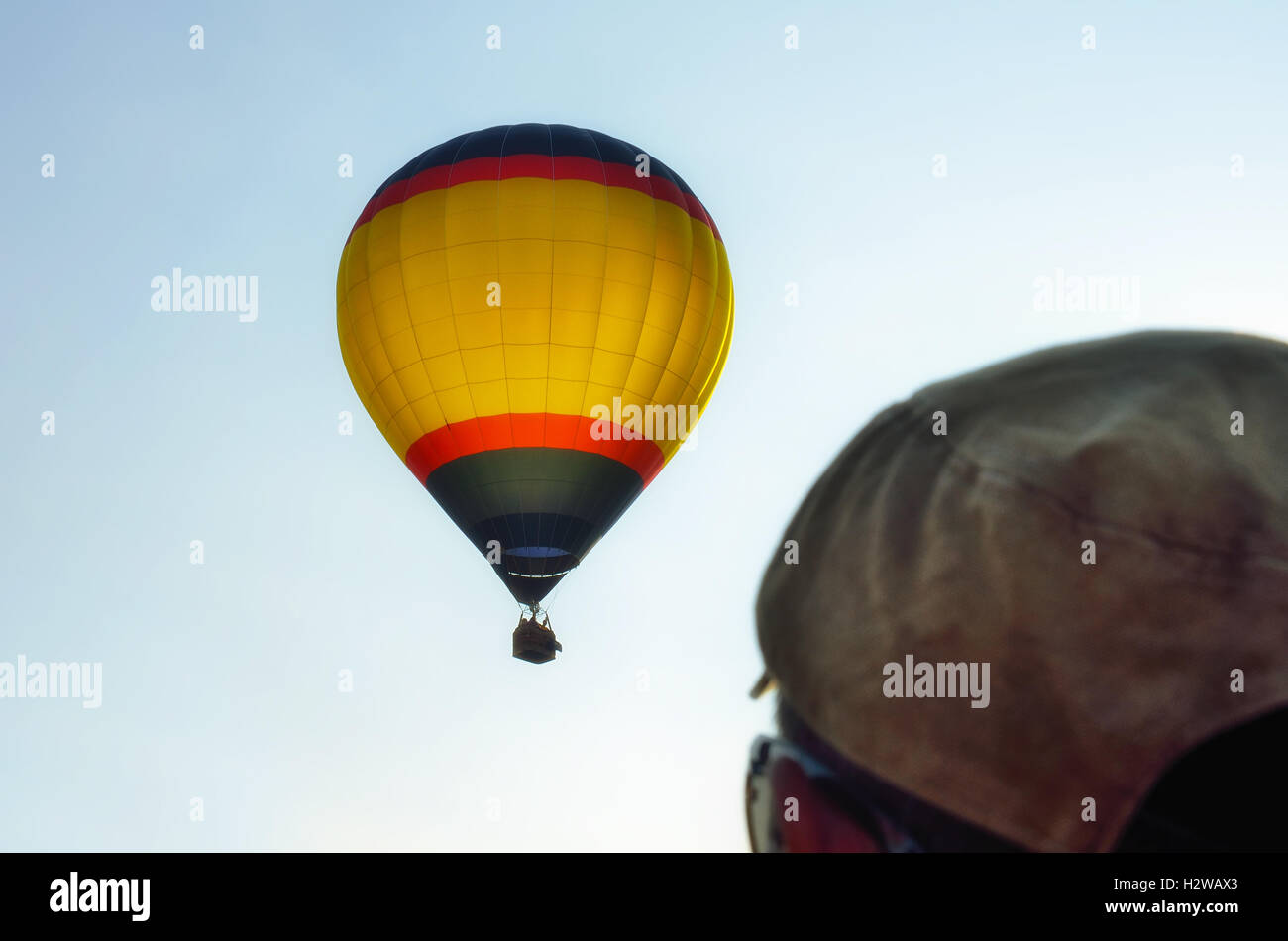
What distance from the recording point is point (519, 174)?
1684 cm

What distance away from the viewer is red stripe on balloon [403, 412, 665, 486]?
54.1 feet

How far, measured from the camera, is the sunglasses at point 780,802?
3.52 ft

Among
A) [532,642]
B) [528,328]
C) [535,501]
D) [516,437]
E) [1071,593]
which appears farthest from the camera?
[532,642]

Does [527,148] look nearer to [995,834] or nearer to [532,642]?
[532,642]

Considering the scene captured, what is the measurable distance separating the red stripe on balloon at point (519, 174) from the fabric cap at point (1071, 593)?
1618cm

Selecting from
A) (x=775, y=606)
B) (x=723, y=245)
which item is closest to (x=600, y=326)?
(x=723, y=245)

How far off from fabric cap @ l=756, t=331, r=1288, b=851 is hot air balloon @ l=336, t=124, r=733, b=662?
1526cm

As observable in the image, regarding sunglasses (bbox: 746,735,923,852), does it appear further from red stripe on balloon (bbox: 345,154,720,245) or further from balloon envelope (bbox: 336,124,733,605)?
red stripe on balloon (bbox: 345,154,720,245)

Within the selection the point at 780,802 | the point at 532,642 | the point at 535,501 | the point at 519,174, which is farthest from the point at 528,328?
the point at 780,802

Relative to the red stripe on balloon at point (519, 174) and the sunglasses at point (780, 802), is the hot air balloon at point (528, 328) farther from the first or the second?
the sunglasses at point (780, 802)

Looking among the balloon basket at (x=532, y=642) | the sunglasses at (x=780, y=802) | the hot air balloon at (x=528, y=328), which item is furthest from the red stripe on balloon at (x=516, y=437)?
the sunglasses at (x=780, y=802)

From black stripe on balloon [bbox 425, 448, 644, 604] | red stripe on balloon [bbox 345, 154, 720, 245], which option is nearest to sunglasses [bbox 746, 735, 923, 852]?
black stripe on balloon [bbox 425, 448, 644, 604]

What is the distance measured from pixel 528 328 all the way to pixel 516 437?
1.33 m
